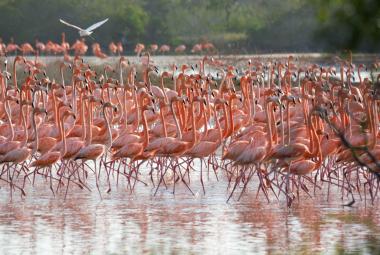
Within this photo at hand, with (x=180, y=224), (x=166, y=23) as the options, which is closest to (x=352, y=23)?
(x=180, y=224)

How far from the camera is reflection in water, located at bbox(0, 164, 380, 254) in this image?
842 cm

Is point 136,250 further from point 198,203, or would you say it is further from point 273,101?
point 273,101

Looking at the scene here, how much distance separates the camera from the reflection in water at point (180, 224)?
8422 millimetres

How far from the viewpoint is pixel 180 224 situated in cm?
949

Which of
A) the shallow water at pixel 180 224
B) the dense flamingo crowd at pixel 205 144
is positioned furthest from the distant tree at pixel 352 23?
the dense flamingo crowd at pixel 205 144

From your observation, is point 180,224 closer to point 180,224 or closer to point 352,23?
point 180,224

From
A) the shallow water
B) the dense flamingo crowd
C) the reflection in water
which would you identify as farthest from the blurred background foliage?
the reflection in water

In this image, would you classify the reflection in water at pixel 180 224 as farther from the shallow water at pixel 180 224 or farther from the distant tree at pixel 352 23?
the distant tree at pixel 352 23

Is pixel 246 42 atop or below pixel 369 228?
atop

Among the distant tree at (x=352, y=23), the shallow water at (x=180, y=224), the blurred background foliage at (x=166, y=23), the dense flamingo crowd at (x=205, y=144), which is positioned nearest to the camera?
the distant tree at (x=352, y=23)

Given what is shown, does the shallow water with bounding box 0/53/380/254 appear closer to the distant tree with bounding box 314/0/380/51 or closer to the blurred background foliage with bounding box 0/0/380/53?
the distant tree with bounding box 314/0/380/51

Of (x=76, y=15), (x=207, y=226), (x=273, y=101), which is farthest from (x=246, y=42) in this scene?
(x=207, y=226)

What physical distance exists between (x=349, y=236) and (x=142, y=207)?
255 cm

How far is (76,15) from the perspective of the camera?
45344 millimetres
